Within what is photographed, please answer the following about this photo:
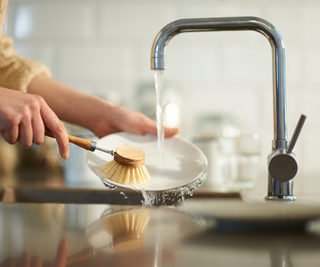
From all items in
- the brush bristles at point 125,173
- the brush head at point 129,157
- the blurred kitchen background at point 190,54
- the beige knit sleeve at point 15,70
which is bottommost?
the brush bristles at point 125,173

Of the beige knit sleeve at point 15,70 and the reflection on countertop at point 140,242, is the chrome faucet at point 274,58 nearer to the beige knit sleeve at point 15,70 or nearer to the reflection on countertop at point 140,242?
the reflection on countertop at point 140,242

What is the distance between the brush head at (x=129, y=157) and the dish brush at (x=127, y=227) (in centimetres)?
10

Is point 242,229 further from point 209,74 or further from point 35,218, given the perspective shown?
point 209,74

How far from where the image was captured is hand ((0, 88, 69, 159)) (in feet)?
1.61

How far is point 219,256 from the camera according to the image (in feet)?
0.98

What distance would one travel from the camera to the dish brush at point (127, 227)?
327 mm

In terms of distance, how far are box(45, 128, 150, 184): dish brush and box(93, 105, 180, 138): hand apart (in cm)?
11

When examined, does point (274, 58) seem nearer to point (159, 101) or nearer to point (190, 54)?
point (159, 101)

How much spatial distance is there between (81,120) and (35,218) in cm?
36

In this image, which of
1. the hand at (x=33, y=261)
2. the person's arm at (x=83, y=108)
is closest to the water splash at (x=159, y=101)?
the person's arm at (x=83, y=108)

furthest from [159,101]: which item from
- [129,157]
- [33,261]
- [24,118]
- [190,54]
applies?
[190,54]

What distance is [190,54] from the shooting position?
1.42 meters

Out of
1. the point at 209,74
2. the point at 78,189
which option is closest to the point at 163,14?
the point at 209,74

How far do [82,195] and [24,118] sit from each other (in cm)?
28
